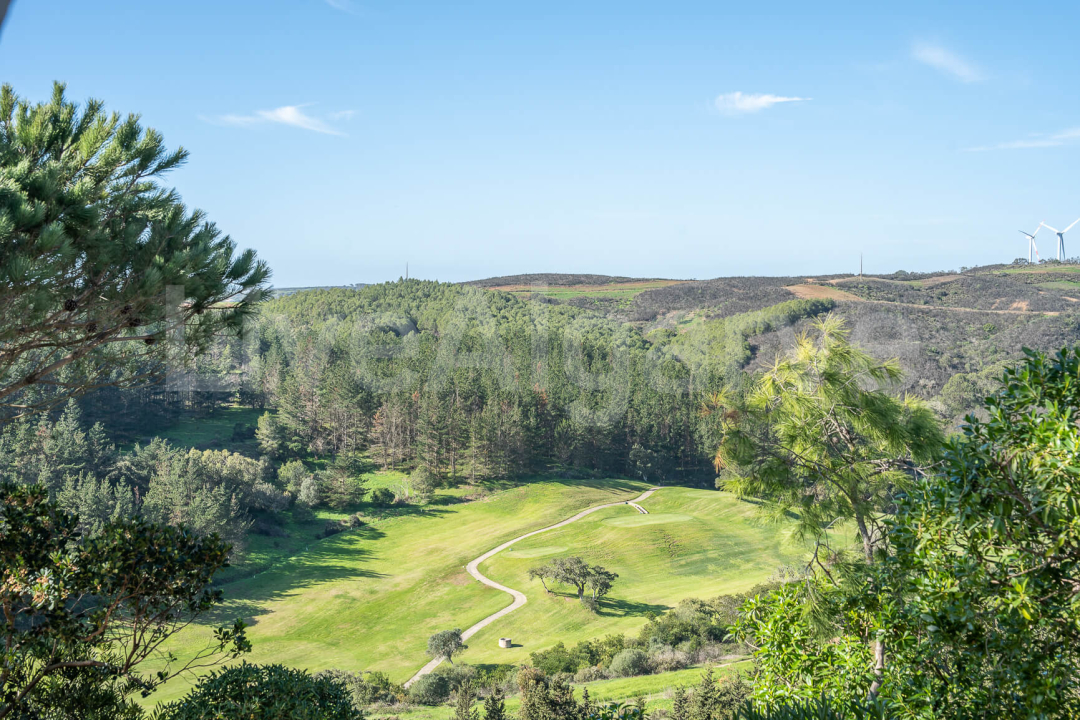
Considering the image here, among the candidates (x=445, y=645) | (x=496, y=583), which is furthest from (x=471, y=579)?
(x=445, y=645)

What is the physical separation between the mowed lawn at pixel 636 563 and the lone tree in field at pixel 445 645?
0.79 m

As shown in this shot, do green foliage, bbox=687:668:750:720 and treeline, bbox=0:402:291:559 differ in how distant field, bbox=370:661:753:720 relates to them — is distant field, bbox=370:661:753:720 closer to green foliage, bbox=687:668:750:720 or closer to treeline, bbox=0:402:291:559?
green foliage, bbox=687:668:750:720

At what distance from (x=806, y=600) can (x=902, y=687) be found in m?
5.39

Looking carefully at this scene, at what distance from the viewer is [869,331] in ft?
296

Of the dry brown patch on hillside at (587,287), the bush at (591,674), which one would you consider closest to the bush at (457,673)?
the bush at (591,674)

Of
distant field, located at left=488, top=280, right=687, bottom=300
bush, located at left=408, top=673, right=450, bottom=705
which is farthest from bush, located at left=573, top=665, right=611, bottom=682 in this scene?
distant field, located at left=488, top=280, right=687, bottom=300

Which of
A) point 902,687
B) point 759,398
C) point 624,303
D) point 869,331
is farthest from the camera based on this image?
point 624,303

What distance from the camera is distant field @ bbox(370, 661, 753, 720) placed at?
749 inches

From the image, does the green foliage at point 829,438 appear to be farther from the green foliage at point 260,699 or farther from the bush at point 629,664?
the bush at point 629,664

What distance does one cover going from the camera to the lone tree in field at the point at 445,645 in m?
30.0

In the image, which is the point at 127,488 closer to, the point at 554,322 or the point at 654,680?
the point at 654,680

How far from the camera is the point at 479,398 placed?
70312mm

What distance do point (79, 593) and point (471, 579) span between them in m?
36.0

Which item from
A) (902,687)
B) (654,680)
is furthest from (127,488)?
(902,687)
